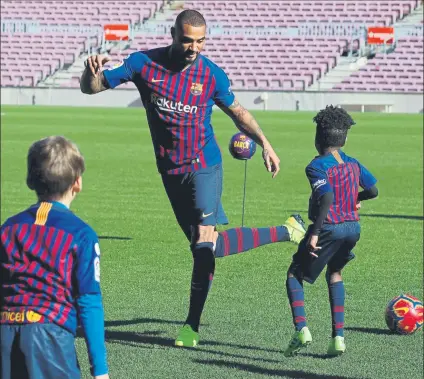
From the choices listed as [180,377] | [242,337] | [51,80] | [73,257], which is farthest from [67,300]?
[51,80]

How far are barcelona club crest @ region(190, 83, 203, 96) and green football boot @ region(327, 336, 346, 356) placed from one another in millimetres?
1738

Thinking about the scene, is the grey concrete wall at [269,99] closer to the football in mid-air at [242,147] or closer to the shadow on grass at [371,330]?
the football in mid-air at [242,147]

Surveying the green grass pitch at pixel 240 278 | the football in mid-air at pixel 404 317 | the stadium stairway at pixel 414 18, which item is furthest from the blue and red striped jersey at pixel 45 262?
the stadium stairway at pixel 414 18

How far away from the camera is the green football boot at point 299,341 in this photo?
6492 mm

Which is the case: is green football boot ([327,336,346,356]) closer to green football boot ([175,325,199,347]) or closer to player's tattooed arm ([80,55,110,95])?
green football boot ([175,325,199,347])

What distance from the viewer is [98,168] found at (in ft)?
69.2

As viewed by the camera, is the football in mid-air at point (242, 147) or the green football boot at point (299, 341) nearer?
the green football boot at point (299, 341)

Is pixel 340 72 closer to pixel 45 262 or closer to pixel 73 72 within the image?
pixel 73 72

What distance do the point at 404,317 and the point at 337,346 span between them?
882mm

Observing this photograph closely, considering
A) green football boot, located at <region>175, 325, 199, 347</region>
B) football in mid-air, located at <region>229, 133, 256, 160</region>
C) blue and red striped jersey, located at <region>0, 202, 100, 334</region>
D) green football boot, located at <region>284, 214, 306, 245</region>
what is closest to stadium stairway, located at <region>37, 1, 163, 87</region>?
football in mid-air, located at <region>229, 133, 256, 160</region>

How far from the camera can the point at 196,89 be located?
6.99m

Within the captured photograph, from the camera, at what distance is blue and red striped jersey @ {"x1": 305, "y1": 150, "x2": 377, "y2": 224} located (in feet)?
21.5

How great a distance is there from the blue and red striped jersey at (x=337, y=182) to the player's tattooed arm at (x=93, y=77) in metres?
1.34

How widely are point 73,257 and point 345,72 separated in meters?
39.6
